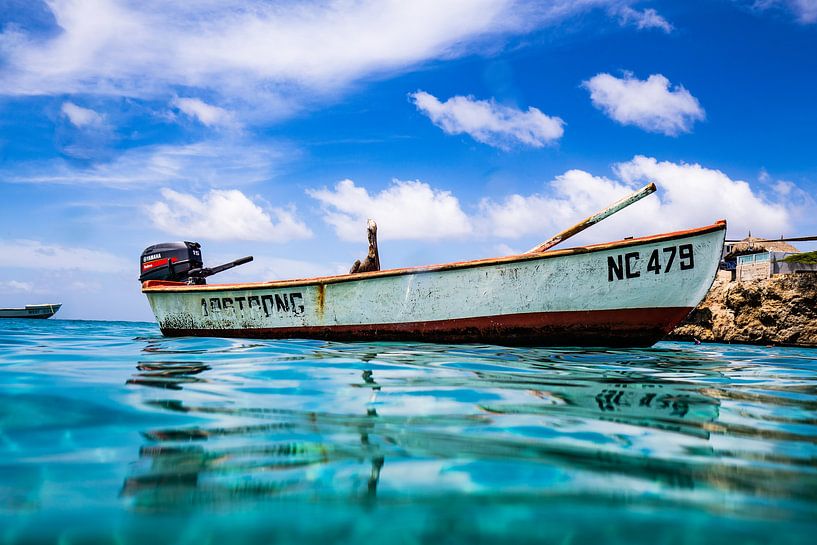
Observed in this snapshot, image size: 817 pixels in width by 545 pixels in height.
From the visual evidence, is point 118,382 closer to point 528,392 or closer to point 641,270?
point 528,392

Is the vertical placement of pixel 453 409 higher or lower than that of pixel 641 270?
lower

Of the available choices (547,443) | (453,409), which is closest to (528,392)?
(453,409)

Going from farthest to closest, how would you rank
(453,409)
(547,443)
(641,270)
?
(641,270), (453,409), (547,443)

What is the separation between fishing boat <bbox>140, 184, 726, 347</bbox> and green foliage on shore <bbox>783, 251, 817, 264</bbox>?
2066cm

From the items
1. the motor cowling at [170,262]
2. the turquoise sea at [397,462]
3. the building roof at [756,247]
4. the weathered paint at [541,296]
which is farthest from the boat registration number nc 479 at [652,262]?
the building roof at [756,247]

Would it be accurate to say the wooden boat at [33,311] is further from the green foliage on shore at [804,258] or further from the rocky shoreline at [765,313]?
the green foliage on shore at [804,258]

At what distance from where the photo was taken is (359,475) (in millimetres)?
1684

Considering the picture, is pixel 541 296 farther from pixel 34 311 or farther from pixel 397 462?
pixel 34 311

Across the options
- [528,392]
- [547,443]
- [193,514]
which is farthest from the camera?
[528,392]

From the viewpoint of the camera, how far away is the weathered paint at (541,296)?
705cm

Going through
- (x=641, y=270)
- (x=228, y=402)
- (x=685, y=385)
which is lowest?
(x=685, y=385)

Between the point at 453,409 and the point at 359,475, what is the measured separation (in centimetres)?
113

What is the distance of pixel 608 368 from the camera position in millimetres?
4902

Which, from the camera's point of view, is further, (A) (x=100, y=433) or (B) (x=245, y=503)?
(A) (x=100, y=433)
